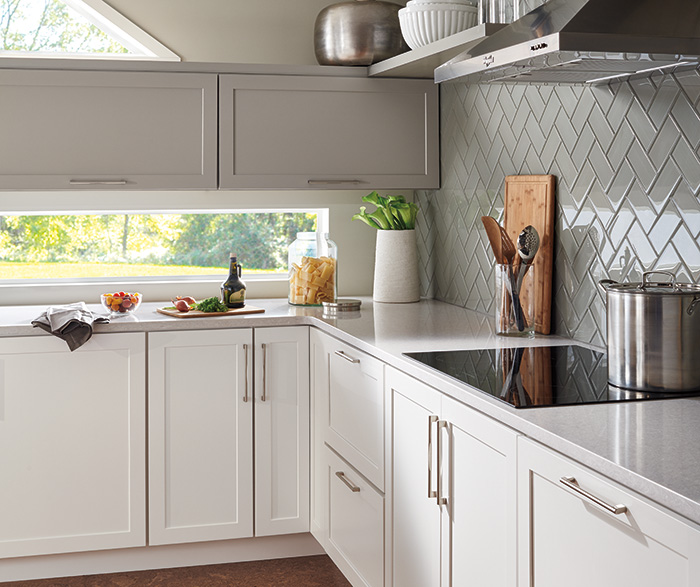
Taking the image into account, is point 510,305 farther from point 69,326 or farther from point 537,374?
point 69,326

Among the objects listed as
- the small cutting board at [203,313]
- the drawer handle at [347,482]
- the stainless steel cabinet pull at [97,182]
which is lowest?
the drawer handle at [347,482]

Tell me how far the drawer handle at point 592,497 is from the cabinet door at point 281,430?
1.76 metres

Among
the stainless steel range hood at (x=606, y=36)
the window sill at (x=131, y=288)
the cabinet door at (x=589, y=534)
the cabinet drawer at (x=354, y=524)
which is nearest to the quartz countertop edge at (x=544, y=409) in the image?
the cabinet door at (x=589, y=534)

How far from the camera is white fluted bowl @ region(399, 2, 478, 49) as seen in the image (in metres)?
2.82

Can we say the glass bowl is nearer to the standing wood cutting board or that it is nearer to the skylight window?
the skylight window

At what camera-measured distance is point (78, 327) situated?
2830mm

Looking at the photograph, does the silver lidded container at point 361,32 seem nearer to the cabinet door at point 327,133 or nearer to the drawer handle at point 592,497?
the cabinet door at point 327,133

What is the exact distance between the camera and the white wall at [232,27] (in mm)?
3555

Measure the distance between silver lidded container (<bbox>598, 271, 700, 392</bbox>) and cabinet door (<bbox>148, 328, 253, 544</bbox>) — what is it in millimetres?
1582

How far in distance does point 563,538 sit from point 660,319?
535 mm

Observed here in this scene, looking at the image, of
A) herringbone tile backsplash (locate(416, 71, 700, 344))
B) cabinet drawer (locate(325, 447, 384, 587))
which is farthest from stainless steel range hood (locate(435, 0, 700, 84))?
cabinet drawer (locate(325, 447, 384, 587))

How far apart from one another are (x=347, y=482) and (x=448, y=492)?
81 cm

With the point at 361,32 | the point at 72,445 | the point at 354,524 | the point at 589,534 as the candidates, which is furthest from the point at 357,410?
the point at 361,32

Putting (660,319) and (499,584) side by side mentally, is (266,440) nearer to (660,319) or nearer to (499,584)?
(499,584)
